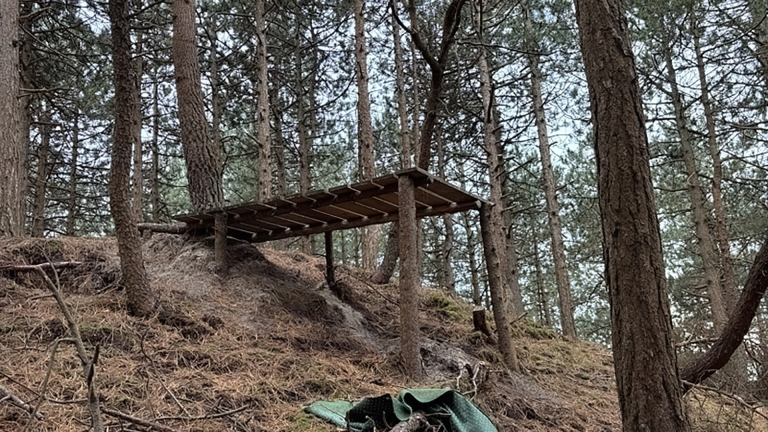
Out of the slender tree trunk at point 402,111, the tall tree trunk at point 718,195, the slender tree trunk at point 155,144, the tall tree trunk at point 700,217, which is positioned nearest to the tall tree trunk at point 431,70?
the slender tree trunk at point 402,111

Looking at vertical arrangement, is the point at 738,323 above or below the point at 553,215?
below

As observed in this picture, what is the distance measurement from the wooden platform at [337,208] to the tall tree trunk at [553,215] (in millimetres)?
4953

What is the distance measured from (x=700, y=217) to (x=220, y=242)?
28.4 ft

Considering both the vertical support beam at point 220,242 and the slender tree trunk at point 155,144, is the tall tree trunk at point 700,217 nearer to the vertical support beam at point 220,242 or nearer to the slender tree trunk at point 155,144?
the vertical support beam at point 220,242

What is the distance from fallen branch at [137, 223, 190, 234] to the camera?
6.17 m

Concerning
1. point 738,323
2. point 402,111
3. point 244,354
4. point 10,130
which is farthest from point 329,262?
point 402,111

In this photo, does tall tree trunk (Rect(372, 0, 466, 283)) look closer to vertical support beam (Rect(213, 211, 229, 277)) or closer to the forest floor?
the forest floor

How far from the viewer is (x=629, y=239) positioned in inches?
100

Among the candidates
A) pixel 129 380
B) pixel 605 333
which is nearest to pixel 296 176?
pixel 605 333

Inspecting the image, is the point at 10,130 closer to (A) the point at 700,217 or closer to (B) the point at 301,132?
(B) the point at 301,132

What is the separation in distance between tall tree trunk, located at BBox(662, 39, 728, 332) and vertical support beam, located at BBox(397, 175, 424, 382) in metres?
6.64

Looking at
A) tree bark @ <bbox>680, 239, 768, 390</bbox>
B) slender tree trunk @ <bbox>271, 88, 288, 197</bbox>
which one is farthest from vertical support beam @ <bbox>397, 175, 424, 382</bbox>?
slender tree trunk @ <bbox>271, 88, 288, 197</bbox>

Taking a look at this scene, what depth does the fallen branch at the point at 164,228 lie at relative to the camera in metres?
6.17

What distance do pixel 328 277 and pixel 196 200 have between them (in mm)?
2091
